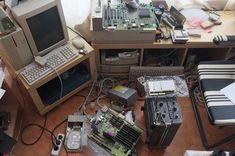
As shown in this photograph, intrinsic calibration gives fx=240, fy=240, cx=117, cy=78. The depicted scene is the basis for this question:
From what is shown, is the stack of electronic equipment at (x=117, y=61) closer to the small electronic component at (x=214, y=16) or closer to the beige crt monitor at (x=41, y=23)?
the beige crt monitor at (x=41, y=23)

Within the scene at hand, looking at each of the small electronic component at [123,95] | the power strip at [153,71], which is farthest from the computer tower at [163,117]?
the power strip at [153,71]

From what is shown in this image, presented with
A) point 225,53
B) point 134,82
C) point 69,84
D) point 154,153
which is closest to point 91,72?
point 69,84

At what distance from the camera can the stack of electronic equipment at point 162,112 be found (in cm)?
140

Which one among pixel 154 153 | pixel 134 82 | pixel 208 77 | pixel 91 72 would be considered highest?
pixel 208 77

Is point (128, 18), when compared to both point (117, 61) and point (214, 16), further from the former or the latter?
point (214, 16)

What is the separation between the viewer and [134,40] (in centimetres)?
173

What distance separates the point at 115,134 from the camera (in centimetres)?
164

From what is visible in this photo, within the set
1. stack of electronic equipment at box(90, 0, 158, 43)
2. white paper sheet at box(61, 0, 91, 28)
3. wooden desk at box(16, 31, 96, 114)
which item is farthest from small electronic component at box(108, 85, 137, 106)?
white paper sheet at box(61, 0, 91, 28)

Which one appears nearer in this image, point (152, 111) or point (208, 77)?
point (152, 111)

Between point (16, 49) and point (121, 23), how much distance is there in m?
0.71

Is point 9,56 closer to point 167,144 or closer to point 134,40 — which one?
point 134,40

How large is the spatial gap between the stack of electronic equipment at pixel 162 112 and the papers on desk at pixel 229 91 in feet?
1.05

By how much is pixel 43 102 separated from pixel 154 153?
875mm

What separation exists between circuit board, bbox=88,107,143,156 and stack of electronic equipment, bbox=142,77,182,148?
127 millimetres
